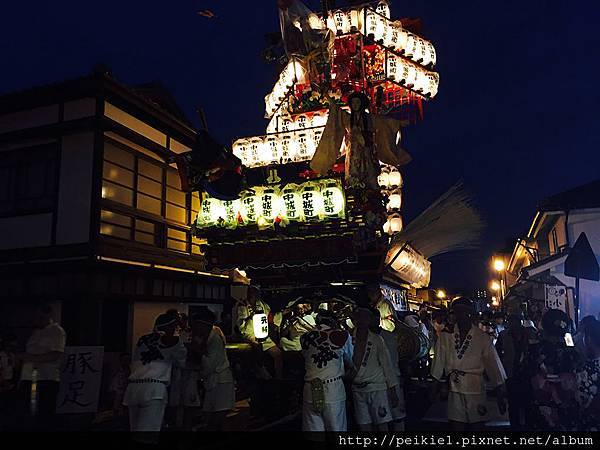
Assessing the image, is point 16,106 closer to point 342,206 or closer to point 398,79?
point 342,206

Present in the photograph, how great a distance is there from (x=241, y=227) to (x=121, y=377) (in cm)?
442

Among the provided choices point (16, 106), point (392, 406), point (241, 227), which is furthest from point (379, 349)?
point (16, 106)

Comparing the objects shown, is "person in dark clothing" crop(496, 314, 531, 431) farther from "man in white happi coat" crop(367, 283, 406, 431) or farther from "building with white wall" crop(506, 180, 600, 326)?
"building with white wall" crop(506, 180, 600, 326)

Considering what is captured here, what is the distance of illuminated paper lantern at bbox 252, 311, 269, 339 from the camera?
10570 mm

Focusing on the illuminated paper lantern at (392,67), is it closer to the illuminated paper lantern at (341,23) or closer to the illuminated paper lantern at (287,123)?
the illuminated paper lantern at (341,23)

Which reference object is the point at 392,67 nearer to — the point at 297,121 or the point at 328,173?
the point at 297,121

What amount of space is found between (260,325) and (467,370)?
17.7 ft

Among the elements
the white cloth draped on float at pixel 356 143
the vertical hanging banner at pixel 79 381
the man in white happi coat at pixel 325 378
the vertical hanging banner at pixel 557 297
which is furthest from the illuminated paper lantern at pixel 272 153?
the vertical hanging banner at pixel 557 297

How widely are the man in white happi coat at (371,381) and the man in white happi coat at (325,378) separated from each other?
0.25m

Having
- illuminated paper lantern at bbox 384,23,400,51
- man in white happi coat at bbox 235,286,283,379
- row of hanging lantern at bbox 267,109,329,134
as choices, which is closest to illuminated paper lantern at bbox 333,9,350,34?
illuminated paper lantern at bbox 384,23,400,51

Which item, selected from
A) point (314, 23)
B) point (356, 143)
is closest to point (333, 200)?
point (356, 143)

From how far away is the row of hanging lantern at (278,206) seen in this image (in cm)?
1059

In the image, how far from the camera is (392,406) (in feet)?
22.1

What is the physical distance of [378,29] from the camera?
15.7 metres
